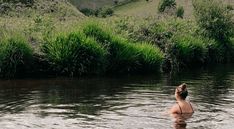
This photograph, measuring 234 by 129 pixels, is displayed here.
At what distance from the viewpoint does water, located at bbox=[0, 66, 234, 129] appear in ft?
67.9

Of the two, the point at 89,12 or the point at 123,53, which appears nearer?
the point at 123,53

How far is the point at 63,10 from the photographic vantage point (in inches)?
3127

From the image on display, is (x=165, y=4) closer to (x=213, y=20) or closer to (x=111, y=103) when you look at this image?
(x=213, y=20)

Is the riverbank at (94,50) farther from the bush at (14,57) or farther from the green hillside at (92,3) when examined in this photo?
the green hillside at (92,3)

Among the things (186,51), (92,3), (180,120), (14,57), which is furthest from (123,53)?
(92,3)

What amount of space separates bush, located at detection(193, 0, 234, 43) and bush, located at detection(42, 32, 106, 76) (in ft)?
71.4

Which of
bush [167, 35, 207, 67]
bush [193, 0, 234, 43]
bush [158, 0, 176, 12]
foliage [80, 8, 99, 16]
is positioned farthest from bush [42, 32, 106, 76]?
foliage [80, 8, 99, 16]

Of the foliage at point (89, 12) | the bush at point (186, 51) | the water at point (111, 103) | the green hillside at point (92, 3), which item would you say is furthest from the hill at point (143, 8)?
the water at point (111, 103)

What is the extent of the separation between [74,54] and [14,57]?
3746 millimetres

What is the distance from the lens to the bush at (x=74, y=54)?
3556cm

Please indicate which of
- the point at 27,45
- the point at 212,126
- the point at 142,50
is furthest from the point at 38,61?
the point at 212,126

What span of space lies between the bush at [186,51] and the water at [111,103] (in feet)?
23.4

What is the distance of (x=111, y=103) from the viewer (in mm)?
25406

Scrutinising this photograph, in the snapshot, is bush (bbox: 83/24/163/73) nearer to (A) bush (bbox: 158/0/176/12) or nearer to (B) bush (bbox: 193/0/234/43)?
(B) bush (bbox: 193/0/234/43)
